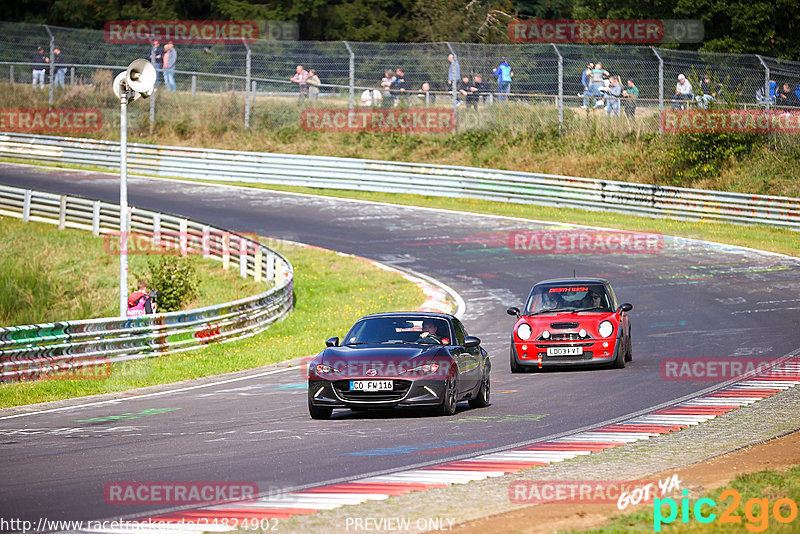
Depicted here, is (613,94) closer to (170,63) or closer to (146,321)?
(170,63)

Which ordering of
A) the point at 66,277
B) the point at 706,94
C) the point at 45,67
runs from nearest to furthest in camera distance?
the point at 66,277, the point at 706,94, the point at 45,67

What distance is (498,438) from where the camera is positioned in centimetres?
1108

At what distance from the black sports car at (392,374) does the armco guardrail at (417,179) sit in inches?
896

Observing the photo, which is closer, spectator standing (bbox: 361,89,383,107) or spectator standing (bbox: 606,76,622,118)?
spectator standing (bbox: 606,76,622,118)

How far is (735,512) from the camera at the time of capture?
7.39 metres

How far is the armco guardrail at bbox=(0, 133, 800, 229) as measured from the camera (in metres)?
Result: 34.6

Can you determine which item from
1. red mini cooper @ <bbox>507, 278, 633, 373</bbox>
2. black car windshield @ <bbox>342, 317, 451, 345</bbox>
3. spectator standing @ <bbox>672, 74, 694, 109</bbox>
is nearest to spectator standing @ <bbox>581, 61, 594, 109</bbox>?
Answer: spectator standing @ <bbox>672, 74, 694, 109</bbox>

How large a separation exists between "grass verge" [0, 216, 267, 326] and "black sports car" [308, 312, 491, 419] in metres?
14.6

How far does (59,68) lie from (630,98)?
953 inches

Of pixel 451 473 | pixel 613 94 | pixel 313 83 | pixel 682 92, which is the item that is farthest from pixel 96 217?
pixel 451 473

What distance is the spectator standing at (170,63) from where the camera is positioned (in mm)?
44656

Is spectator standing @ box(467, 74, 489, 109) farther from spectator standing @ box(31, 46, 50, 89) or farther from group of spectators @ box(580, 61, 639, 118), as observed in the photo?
spectator standing @ box(31, 46, 50, 89)

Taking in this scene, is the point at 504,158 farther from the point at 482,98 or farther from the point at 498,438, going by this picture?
the point at 498,438

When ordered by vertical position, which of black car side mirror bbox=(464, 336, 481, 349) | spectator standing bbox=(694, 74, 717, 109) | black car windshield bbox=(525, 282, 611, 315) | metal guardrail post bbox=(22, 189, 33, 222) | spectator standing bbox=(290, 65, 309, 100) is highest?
spectator standing bbox=(290, 65, 309, 100)
